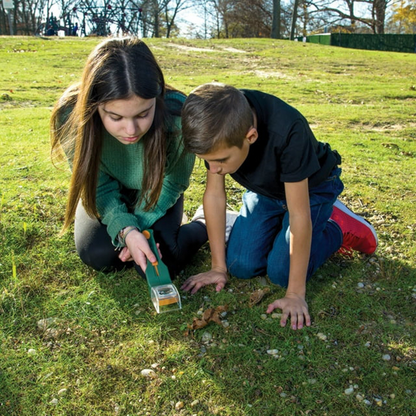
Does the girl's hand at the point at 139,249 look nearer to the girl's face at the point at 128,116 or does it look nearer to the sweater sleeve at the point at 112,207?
the sweater sleeve at the point at 112,207

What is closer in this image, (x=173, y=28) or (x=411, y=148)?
(x=411, y=148)

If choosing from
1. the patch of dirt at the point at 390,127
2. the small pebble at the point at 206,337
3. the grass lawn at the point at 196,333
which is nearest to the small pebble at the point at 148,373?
the grass lawn at the point at 196,333

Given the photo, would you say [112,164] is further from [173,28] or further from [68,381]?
[173,28]

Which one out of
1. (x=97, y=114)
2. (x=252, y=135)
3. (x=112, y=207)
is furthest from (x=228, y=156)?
(x=112, y=207)

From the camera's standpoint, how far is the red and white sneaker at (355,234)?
9.32 feet

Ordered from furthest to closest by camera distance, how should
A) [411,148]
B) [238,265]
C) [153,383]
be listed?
[411,148] < [238,265] < [153,383]

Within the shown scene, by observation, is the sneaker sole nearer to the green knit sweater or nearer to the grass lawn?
the grass lawn

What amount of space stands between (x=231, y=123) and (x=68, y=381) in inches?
50.5

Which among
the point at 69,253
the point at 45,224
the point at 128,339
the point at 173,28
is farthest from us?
the point at 173,28

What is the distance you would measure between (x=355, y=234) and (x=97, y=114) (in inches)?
63.7

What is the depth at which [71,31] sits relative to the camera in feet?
69.2

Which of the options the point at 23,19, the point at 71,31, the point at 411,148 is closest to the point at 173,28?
the point at 23,19

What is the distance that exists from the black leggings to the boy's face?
28.5 inches

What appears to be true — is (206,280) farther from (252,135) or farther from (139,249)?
(252,135)
